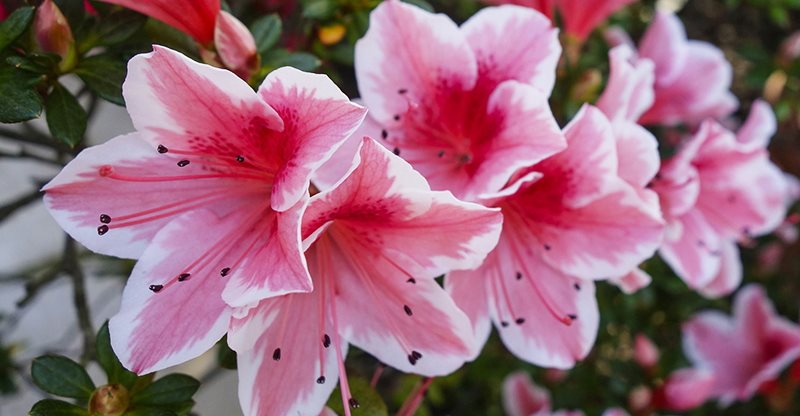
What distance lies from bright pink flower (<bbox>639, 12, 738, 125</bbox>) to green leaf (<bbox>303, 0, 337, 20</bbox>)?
0.58m

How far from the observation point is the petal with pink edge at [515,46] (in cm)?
95

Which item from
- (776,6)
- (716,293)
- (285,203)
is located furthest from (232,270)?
(776,6)

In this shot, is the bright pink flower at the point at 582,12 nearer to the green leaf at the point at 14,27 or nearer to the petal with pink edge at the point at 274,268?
the petal with pink edge at the point at 274,268

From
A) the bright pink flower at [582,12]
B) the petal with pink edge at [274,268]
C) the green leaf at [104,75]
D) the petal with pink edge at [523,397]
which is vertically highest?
the green leaf at [104,75]

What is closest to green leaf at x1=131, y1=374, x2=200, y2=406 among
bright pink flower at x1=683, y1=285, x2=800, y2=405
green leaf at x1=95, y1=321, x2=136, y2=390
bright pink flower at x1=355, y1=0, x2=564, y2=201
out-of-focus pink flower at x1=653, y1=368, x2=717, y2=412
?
green leaf at x1=95, y1=321, x2=136, y2=390

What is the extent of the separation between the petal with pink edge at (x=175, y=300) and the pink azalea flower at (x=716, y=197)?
64 cm

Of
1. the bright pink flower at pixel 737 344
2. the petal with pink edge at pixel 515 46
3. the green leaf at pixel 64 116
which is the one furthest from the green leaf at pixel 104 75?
the bright pink flower at pixel 737 344

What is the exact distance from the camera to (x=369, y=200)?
800mm

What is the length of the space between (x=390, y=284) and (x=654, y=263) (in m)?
1.05

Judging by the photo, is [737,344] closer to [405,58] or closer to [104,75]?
[405,58]

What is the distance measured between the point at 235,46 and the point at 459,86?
0.28 m

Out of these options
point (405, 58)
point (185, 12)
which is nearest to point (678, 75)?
point (405, 58)

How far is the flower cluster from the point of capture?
30.7 inches

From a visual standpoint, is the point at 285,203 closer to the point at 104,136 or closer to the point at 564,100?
the point at 564,100
